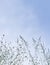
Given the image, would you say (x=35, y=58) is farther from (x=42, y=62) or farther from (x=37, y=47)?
(x=37, y=47)

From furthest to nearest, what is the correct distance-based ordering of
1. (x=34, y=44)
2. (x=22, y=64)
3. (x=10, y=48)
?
(x=34, y=44), (x=10, y=48), (x=22, y=64)

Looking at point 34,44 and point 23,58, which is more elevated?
point 34,44

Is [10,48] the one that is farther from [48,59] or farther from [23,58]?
[48,59]

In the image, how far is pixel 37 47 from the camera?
38531mm

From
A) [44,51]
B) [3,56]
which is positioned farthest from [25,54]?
[44,51]

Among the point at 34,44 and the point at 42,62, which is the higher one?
the point at 34,44

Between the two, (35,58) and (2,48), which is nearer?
(2,48)

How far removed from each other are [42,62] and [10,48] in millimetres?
6723

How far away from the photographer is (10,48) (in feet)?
109

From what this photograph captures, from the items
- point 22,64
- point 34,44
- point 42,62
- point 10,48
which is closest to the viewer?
point 22,64

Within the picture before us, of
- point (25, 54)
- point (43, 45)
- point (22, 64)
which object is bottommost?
point (22, 64)

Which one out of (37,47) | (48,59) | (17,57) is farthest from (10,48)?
(48,59)

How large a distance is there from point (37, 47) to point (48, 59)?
132 inches

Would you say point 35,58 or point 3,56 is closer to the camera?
point 3,56
